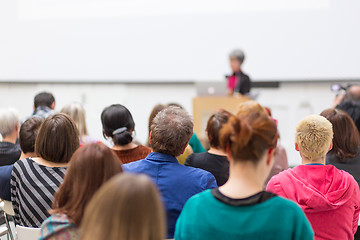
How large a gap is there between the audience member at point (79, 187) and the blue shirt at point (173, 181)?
0.48m

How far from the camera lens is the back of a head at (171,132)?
1963 mm

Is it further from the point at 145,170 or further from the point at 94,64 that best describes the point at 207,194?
the point at 94,64

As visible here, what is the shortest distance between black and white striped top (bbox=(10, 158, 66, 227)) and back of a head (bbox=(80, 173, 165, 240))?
3.95 ft

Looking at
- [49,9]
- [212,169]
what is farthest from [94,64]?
[212,169]

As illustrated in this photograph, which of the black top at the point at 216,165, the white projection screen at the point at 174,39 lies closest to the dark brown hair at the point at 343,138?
the black top at the point at 216,165

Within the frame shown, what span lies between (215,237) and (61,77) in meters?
5.48

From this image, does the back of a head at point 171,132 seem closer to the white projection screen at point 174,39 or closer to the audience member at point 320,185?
the audience member at point 320,185

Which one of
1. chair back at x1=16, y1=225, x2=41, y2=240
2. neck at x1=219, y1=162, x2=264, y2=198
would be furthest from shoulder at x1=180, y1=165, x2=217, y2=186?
chair back at x1=16, y1=225, x2=41, y2=240

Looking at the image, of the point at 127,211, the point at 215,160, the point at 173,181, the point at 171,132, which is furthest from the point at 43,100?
the point at 127,211

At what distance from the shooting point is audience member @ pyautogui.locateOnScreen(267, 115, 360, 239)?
1.86 m

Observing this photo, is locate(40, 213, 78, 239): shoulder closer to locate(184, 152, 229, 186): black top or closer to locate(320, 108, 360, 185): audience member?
locate(184, 152, 229, 186): black top

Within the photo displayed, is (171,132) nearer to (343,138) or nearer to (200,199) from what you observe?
(200,199)

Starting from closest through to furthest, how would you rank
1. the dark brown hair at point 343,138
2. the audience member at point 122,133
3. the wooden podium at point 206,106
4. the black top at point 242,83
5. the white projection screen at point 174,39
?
the dark brown hair at point 343,138 < the audience member at point 122,133 < the wooden podium at point 206,106 < the black top at point 242,83 < the white projection screen at point 174,39

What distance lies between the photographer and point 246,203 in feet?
4.13
